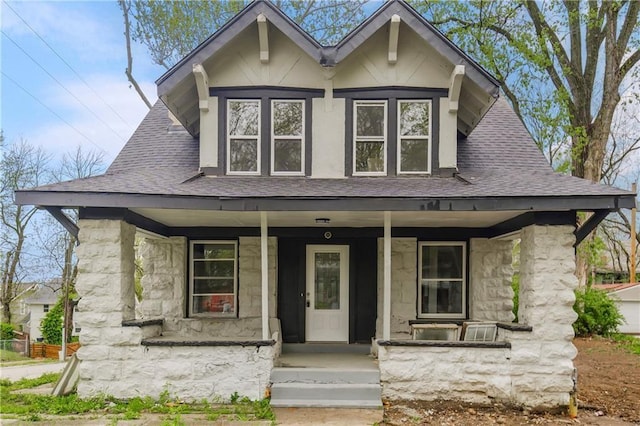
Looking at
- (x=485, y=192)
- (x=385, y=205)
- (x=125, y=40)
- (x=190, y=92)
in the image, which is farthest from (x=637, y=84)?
(x=125, y=40)

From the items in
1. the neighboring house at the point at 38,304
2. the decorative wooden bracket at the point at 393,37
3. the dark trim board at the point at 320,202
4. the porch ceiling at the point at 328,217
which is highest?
the decorative wooden bracket at the point at 393,37

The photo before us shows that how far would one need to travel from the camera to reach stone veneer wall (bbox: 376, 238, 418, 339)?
9961 millimetres

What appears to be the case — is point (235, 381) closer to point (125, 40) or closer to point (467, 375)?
point (467, 375)

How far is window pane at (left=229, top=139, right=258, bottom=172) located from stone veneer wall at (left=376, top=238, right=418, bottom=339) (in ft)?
9.98

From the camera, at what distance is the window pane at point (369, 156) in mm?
8812

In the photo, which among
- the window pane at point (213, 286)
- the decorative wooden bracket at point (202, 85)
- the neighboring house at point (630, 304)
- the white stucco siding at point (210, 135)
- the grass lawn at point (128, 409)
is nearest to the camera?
the grass lawn at point (128, 409)

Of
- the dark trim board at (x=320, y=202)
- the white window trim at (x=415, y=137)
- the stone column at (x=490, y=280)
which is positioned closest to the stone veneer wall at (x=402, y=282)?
the stone column at (x=490, y=280)

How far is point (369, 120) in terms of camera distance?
8891mm

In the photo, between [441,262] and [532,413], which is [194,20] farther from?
[532,413]

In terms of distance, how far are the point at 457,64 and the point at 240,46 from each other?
3.61m

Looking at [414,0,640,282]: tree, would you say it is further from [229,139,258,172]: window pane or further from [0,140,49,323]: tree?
[0,140,49,323]: tree

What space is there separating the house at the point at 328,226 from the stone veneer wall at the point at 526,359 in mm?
27

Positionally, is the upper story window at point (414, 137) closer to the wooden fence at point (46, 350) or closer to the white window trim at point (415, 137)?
the white window trim at point (415, 137)

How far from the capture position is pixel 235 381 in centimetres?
745
